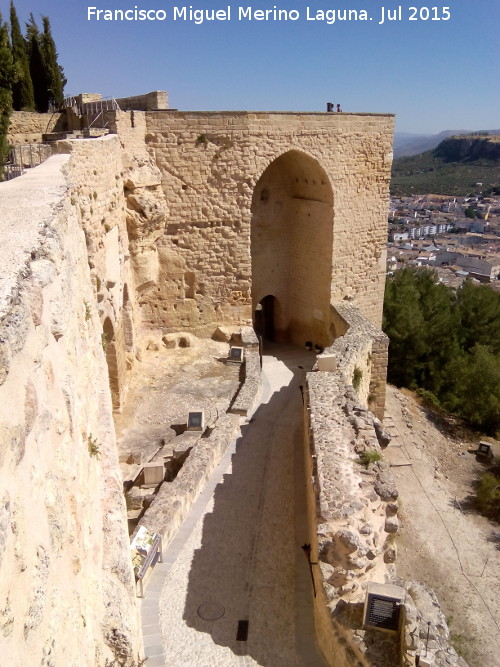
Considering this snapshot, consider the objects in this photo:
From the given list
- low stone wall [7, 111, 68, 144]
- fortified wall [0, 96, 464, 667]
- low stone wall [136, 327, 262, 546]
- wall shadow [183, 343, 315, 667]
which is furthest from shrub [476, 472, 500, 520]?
low stone wall [7, 111, 68, 144]

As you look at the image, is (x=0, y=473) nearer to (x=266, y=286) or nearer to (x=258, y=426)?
(x=258, y=426)

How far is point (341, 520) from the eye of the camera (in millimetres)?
5492

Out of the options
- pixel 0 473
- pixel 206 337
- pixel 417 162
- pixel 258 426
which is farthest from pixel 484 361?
pixel 417 162

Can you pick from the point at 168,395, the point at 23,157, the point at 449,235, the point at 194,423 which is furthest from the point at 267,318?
the point at 449,235

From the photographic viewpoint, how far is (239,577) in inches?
245

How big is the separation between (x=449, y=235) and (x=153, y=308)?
73.7m

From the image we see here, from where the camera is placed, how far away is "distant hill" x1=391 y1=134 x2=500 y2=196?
335 ft

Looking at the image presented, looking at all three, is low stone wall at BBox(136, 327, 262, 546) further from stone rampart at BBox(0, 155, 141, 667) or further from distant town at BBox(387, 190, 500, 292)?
distant town at BBox(387, 190, 500, 292)

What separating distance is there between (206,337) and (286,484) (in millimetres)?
5609

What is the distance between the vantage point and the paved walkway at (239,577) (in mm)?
5340

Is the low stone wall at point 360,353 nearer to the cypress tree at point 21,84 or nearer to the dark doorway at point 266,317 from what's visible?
the dark doorway at point 266,317

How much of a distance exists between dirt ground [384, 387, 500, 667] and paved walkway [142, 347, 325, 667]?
345 centimetres

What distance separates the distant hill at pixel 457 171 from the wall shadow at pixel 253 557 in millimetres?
100171

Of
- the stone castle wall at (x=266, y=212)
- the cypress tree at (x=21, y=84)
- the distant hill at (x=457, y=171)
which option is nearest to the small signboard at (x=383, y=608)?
the stone castle wall at (x=266, y=212)
